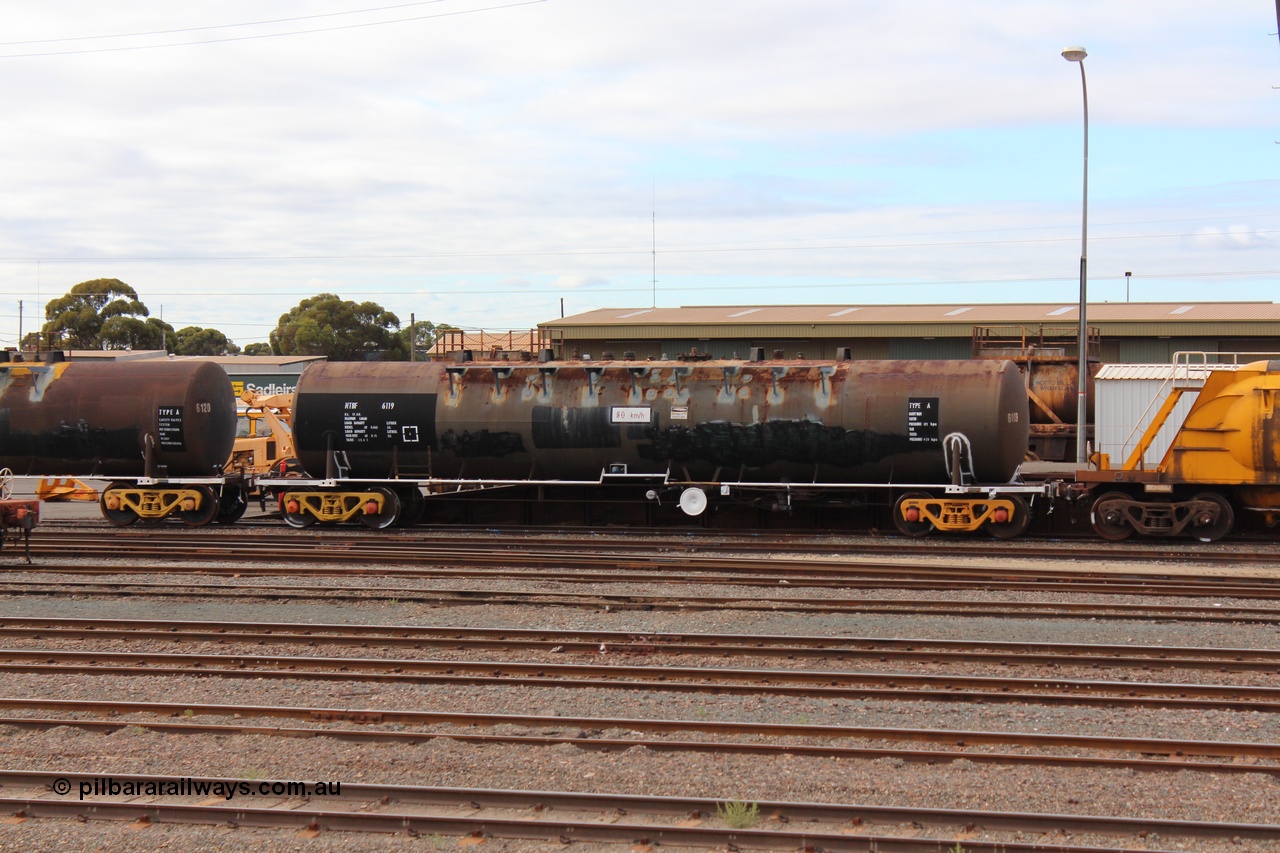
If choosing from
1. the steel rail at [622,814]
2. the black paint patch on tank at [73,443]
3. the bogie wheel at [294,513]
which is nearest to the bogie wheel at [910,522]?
the bogie wheel at [294,513]

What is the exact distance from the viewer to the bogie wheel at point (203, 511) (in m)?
21.8

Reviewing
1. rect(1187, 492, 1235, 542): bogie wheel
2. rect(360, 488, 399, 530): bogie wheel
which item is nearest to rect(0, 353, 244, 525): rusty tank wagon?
rect(360, 488, 399, 530): bogie wheel

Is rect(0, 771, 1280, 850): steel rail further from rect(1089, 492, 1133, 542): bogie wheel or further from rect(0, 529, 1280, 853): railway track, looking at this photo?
rect(1089, 492, 1133, 542): bogie wheel

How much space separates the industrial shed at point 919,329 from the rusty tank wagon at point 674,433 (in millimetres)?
12644

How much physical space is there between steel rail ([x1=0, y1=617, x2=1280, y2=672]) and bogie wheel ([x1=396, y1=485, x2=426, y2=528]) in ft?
29.4

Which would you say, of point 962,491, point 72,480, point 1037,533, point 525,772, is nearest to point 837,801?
point 525,772

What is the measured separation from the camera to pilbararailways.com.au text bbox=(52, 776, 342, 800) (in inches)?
299

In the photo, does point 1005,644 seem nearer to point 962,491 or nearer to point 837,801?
point 837,801

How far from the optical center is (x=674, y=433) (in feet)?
65.0

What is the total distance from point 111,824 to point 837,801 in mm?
5117

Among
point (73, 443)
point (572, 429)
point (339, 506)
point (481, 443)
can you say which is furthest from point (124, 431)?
point (572, 429)

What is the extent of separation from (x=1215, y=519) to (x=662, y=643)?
11.8m

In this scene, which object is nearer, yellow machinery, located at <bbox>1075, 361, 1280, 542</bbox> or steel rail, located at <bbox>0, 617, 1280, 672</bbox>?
steel rail, located at <bbox>0, 617, 1280, 672</bbox>

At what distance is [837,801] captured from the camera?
7.44 m
